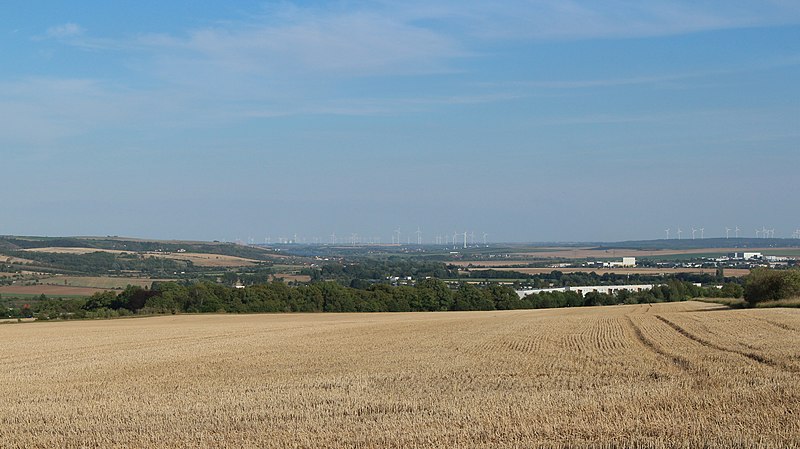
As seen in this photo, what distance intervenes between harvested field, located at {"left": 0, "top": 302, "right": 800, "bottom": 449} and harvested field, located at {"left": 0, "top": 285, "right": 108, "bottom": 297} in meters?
87.8

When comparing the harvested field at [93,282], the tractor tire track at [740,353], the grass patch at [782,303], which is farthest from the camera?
the harvested field at [93,282]

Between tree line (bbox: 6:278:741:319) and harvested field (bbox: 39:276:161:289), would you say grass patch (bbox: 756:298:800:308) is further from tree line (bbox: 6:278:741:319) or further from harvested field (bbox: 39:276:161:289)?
harvested field (bbox: 39:276:161:289)

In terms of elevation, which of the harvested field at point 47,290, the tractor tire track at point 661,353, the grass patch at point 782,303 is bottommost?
the harvested field at point 47,290

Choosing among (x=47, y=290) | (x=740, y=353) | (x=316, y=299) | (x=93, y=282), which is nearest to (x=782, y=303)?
(x=740, y=353)

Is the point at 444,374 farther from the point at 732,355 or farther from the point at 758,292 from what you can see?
the point at 758,292

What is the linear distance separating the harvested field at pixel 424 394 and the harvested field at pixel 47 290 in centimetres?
8780

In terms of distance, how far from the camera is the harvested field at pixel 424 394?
14859mm

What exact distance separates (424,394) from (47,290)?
378 feet

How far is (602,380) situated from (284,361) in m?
12.1

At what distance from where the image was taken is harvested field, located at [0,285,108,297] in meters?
119

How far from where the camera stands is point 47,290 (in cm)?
12412

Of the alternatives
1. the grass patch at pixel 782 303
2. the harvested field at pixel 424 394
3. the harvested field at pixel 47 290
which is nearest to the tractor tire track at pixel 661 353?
the harvested field at pixel 424 394

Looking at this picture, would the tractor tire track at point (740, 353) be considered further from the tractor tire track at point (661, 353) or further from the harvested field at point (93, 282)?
the harvested field at point (93, 282)

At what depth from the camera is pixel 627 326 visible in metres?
45.5
